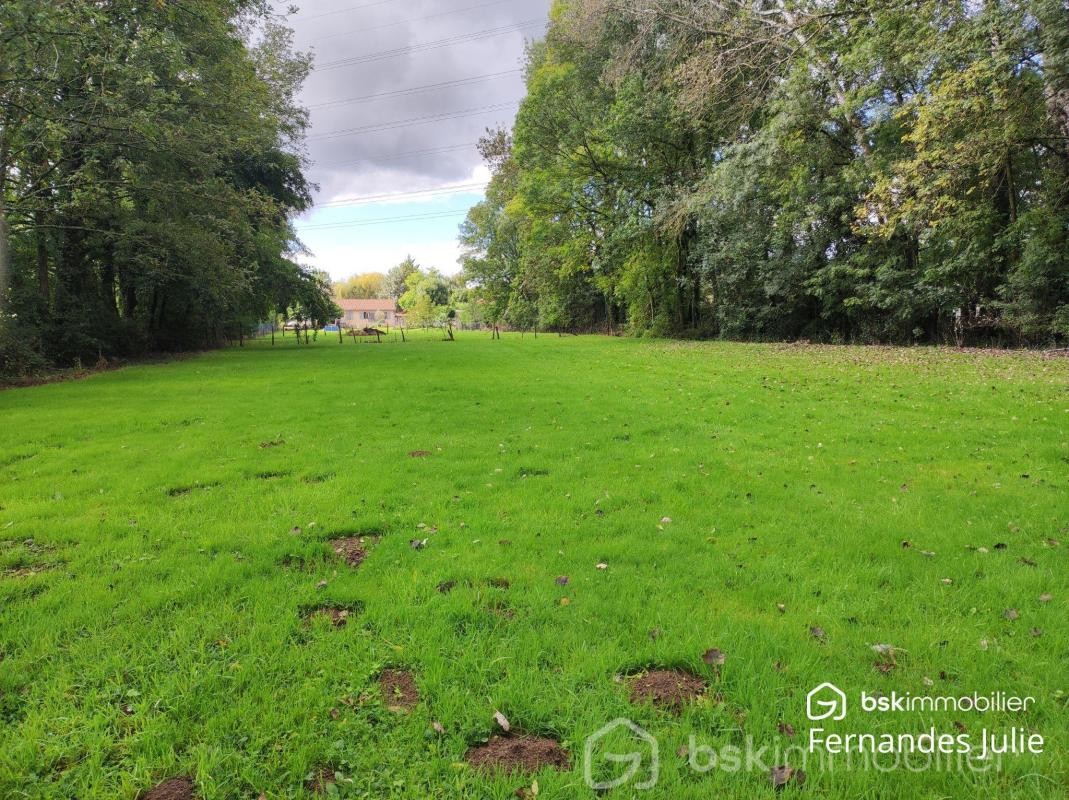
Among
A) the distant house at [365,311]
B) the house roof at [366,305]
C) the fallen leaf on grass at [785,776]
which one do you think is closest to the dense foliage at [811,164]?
the fallen leaf on grass at [785,776]

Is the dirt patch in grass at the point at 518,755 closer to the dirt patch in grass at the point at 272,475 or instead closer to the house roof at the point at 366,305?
the dirt patch in grass at the point at 272,475

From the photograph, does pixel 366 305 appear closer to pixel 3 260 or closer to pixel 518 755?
pixel 3 260

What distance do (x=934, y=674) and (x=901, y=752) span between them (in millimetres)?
594

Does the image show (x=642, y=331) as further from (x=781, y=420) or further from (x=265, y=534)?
(x=265, y=534)

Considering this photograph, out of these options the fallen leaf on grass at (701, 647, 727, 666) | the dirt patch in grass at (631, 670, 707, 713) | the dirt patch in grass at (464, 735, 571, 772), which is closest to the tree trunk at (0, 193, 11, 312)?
the dirt patch in grass at (464, 735, 571, 772)

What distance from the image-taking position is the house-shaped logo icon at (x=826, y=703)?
7.77 feet

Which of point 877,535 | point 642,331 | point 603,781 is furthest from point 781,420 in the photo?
point 642,331

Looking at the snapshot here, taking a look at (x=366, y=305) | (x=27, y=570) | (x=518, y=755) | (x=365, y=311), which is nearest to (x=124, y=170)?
(x=27, y=570)

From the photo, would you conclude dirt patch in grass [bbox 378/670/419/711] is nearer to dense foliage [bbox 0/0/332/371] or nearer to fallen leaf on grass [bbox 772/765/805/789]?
fallen leaf on grass [bbox 772/765/805/789]

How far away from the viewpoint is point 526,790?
2.04 m

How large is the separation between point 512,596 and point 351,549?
60.1 inches

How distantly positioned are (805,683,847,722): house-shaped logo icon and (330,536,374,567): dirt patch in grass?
295 cm

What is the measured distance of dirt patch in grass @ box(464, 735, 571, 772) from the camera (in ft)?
7.04

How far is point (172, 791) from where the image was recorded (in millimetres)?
2021
